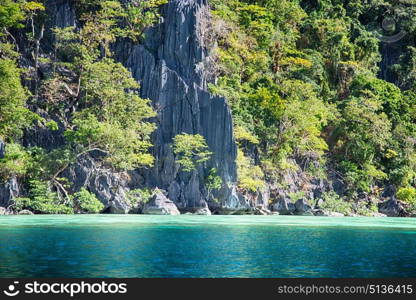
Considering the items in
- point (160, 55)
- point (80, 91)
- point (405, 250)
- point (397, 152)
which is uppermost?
point (160, 55)

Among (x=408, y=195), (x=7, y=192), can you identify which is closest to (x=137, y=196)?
(x=7, y=192)

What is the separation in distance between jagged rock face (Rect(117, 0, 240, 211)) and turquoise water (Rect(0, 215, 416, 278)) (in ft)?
42.7

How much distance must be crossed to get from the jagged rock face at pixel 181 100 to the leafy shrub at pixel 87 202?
3.85 metres

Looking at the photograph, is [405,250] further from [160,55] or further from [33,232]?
[160,55]

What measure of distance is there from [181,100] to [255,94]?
19.5 ft

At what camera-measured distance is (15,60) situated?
32.6 m

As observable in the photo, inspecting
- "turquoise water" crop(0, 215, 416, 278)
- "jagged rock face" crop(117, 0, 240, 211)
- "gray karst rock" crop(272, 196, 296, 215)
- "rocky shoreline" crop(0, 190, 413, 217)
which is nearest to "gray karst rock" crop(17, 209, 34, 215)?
"rocky shoreline" crop(0, 190, 413, 217)

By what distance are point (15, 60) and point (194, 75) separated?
32.1ft

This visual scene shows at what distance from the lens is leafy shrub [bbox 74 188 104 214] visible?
29.5 m

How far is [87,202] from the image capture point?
97.0 feet

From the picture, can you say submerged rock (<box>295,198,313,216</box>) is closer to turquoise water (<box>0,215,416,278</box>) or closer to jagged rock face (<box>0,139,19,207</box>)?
turquoise water (<box>0,215,416,278</box>)

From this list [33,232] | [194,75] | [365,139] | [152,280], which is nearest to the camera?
[152,280]

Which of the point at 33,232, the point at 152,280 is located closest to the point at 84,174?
the point at 33,232

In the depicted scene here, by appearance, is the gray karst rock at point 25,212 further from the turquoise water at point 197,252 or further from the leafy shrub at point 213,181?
the leafy shrub at point 213,181
